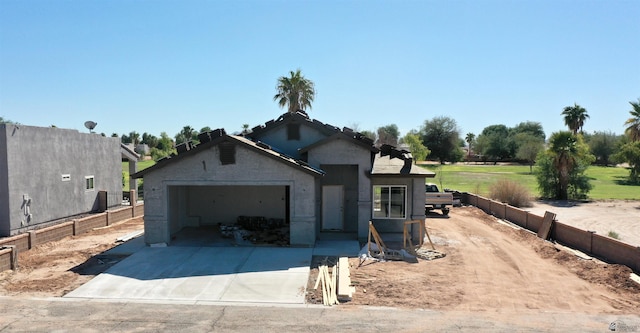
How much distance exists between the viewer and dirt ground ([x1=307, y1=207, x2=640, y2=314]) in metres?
10.9

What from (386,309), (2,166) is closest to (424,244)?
(386,309)

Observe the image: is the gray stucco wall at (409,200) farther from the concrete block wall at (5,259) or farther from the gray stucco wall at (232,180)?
the concrete block wall at (5,259)

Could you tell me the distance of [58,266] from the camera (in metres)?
14.0

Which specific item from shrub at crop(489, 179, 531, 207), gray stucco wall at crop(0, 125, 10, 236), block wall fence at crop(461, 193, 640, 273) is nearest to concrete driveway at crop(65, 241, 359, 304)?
gray stucco wall at crop(0, 125, 10, 236)

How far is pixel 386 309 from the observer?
10.4 meters

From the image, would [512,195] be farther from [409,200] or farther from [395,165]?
[395,165]

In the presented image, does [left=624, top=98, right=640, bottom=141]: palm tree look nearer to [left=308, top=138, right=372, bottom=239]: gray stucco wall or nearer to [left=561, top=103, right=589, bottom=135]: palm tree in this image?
[left=561, top=103, right=589, bottom=135]: palm tree

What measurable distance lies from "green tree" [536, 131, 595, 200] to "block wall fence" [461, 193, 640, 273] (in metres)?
12.7

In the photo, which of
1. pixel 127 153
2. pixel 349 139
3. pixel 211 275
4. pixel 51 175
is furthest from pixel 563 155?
pixel 51 175

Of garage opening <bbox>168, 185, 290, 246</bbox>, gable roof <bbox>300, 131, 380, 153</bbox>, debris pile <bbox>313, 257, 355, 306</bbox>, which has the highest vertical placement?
gable roof <bbox>300, 131, 380, 153</bbox>

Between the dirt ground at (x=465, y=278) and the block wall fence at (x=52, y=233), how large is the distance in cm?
32

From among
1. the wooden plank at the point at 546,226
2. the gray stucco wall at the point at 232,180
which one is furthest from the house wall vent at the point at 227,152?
the wooden plank at the point at 546,226

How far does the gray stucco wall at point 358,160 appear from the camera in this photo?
17.7m

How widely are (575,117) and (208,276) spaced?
209 ft
